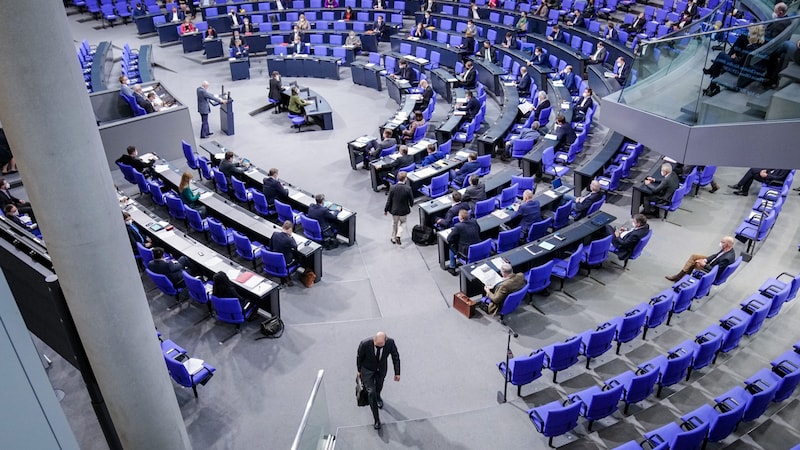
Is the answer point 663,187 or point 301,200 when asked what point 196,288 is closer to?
point 301,200

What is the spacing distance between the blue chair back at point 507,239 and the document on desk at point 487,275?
4.15 feet

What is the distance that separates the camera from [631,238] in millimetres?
11906

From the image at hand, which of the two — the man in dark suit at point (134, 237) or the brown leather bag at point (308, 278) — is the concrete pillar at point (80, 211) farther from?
the man in dark suit at point (134, 237)

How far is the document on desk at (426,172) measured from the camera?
1484 centimetres

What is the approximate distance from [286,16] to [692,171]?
19.7m

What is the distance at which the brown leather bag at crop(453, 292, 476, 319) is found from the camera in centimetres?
1099

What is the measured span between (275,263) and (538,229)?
5.18m

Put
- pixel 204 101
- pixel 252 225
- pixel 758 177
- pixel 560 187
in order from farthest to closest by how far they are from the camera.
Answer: pixel 204 101, pixel 758 177, pixel 560 187, pixel 252 225

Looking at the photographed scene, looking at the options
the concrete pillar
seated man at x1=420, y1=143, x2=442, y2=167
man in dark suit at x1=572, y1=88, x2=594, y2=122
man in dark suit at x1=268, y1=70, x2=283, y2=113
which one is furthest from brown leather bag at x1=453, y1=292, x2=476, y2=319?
man in dark suit at x1=268, y1=70, x2=283, y2=113

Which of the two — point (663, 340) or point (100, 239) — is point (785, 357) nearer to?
point (663, 340)


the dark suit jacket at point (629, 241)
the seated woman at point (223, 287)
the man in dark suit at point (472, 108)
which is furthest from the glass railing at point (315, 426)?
the man in dark suit at point (472, 108)

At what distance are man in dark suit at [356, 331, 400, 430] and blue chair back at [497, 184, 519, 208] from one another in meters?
6.13

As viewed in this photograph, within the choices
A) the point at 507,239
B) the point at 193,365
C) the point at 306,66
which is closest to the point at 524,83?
the point at 306,66

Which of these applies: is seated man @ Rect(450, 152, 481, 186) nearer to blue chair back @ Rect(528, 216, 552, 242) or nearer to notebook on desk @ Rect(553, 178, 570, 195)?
notebook on desk @ Rect(553, 178, 570, 195)
